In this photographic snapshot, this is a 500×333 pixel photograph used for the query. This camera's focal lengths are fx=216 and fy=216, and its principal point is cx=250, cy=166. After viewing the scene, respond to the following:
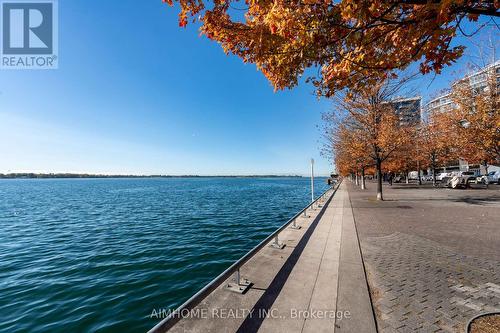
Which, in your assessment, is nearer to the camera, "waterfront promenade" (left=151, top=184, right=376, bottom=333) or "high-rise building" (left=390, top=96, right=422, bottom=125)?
"waterfront promenade" (left=151, top=184, right=376, bottom=333)

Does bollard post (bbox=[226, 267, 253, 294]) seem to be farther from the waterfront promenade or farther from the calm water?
the calm water

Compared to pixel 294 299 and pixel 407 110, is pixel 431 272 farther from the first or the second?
pixel 407 110

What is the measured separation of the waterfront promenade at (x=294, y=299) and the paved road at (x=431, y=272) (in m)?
0.36

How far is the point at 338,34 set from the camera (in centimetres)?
344

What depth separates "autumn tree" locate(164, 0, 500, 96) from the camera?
2.95 meters

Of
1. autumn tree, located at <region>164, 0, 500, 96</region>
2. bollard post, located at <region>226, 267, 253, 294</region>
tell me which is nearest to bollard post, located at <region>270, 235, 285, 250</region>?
bollard post, located at <region>226, 267, 253, 294</region>

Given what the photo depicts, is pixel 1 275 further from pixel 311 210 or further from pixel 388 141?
pixel 388 141

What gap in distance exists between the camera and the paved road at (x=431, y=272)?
347cm

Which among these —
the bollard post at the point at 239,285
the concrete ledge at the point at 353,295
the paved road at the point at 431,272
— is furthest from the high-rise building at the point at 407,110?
the bollard post at the point at 239,285

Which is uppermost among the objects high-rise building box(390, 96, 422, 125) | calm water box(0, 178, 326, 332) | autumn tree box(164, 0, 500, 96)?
high-rise building box(390, 96, 422, 125)

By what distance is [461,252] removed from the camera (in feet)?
20.2

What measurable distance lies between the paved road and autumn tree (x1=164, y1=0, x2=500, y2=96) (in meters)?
4.04

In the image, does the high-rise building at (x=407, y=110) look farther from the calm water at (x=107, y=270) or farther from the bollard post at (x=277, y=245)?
the bollard post at (x=277, y=245)

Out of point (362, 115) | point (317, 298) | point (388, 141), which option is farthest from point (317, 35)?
point (362, 115)
